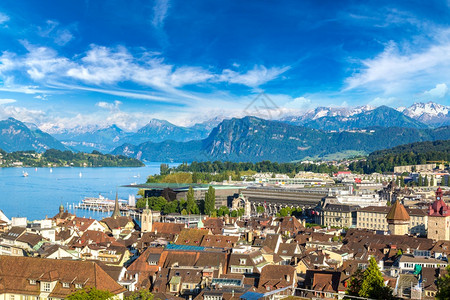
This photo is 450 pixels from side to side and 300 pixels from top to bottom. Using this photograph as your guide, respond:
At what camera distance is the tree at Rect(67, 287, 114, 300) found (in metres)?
21.3

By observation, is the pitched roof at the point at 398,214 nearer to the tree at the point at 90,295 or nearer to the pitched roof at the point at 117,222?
the pitched roof at the point at 117,222

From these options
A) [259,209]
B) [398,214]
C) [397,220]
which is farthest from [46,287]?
[259,209]

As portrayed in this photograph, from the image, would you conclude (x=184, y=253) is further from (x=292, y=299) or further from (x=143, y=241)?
(x=292, y=299)

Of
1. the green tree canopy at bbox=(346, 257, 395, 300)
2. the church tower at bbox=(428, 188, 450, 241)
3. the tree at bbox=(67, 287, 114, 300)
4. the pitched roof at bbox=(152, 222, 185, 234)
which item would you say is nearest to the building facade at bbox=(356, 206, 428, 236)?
the church tower at bbox=(428, 188, 450, 241)

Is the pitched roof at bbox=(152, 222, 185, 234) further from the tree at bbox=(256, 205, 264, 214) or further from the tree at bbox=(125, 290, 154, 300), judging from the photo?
the tree at bbox=(256, 205, 264, 214)

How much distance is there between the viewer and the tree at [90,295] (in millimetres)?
21259

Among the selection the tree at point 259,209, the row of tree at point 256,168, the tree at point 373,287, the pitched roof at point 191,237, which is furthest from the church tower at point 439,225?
the row of tree at point 256,168

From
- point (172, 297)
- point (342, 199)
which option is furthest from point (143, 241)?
point (342, 199)

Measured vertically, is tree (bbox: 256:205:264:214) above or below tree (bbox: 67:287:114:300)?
below

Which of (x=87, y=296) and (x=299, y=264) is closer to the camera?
(x=87, y=296)

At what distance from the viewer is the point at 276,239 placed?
4156cm

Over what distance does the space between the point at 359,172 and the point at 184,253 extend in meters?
148

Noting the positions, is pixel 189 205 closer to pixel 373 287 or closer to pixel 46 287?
pixel 46 287

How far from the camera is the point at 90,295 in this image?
70.6ft
